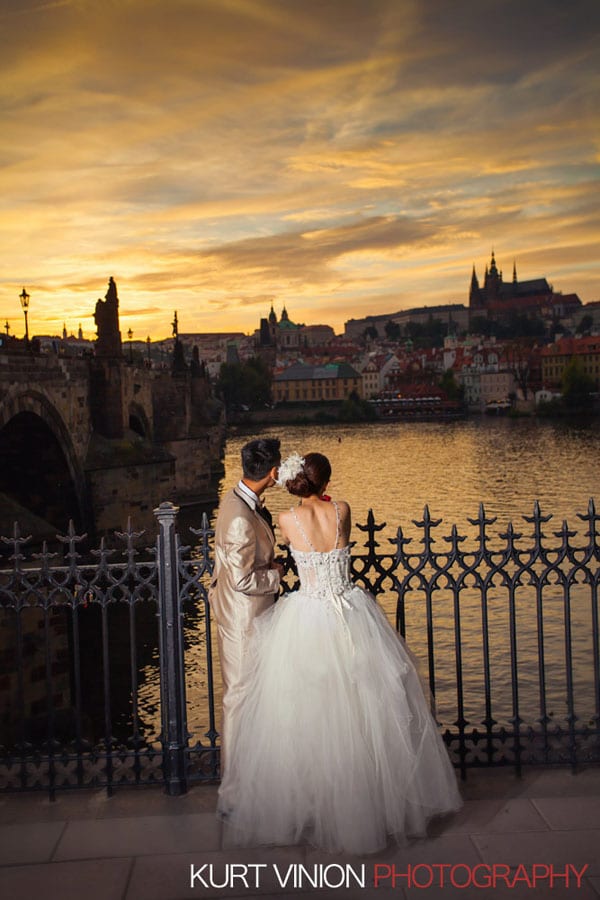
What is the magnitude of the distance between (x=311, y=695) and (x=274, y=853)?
2.12 ft

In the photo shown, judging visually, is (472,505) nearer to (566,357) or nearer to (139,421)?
(139,421)

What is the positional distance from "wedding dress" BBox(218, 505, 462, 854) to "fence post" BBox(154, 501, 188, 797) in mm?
522

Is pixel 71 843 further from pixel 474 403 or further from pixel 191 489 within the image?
pixel 474 403

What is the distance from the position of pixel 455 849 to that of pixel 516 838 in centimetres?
27

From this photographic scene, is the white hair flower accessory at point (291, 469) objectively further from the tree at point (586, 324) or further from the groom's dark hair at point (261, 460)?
the tree at point (586, 324)

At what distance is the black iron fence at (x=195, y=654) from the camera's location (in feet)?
15.4

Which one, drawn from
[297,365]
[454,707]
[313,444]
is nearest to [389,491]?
[454,707]

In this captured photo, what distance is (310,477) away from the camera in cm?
420

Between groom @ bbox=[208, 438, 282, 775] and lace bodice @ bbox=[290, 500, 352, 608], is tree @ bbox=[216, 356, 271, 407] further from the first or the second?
lace bodice @ bbox=[290, 500, 352, 608]

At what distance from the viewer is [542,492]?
35.6 metres

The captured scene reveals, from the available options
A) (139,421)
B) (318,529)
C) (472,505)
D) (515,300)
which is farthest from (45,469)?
(515,300)

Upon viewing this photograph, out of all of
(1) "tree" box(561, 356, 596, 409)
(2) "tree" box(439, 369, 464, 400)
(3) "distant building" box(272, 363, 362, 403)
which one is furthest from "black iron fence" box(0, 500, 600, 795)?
(3) "distant building" box(272, 363, 362, 403)

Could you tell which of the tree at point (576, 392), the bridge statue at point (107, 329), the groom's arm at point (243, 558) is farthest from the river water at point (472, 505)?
the tree at point (576, 392)

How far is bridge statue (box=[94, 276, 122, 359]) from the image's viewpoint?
2919 cm
